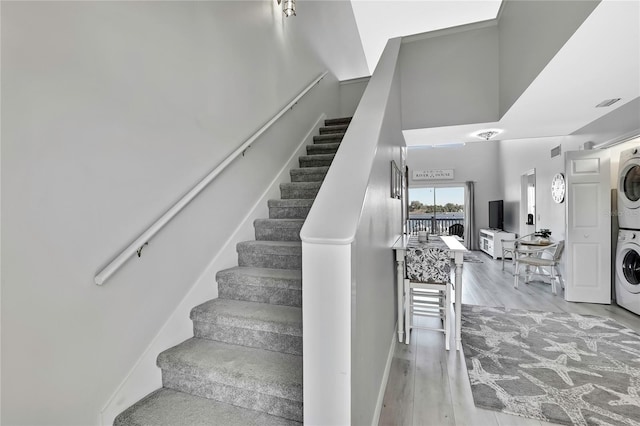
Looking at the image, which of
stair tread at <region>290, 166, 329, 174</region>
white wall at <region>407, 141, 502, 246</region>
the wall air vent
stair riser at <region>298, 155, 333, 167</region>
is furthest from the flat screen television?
stair tread at <region>290, 166, 329, 174</region>

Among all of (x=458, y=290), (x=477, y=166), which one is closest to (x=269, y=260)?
(x=458, y=290)

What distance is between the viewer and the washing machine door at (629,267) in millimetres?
3340

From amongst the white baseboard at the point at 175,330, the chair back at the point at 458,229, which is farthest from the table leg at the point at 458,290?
the chair back at the point at 458,229

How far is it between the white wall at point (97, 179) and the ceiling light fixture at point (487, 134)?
3319 mm

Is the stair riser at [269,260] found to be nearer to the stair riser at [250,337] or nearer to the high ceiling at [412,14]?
the stair riser at [250,337]

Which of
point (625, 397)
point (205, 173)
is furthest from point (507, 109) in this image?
point (205, 173)

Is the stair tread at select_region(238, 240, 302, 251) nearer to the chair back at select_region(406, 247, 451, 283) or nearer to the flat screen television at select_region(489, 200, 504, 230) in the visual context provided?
the chair back at select_region(406, 247, 451, 283)

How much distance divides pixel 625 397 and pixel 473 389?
998 millimetres

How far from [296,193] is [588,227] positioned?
4.02 metres

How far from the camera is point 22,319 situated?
3.62 feet

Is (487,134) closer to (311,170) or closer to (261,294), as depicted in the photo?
(311,170)

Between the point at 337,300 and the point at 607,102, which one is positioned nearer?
the point at 337,300

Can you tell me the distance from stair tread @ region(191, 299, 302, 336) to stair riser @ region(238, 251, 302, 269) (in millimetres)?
337

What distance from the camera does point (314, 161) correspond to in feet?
11.2
